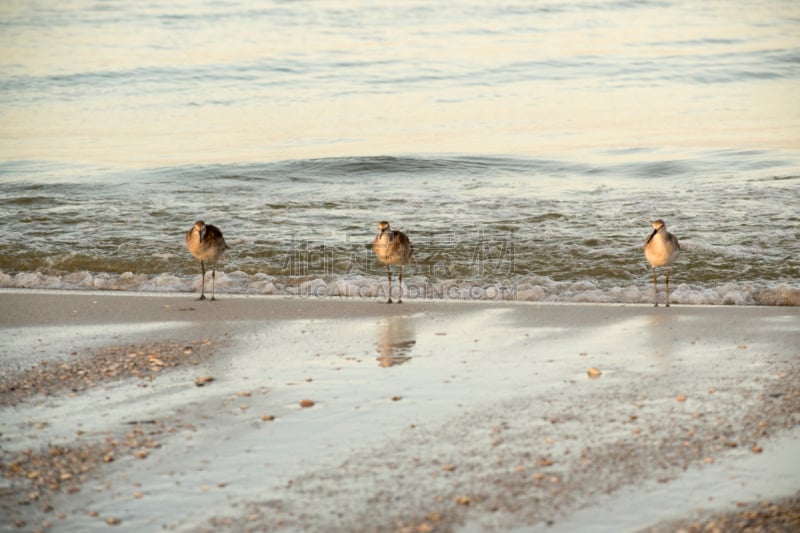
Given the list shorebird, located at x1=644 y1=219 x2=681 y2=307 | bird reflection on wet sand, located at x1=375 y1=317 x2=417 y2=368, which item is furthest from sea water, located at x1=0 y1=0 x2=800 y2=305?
bird reflection on wet sand, located at x1=375 y1=317 x2=417 y2=368

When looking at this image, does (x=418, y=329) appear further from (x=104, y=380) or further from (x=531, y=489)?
(x=531, y=489)

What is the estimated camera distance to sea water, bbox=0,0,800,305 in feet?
35.9

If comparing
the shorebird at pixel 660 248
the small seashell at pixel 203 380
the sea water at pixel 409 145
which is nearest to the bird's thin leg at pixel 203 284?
the sea water at pixel 409 145

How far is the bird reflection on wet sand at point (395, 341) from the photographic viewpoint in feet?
21.7

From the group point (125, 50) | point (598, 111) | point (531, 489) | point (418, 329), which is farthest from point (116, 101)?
point (531, 489)

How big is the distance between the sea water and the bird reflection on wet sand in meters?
2.00

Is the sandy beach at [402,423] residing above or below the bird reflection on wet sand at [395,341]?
below

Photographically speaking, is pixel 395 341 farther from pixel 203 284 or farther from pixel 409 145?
pixel 409 145

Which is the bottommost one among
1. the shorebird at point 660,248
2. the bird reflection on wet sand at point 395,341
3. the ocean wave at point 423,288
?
the bird reflection on wet sand at point 395,341

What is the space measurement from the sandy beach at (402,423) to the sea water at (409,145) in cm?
270

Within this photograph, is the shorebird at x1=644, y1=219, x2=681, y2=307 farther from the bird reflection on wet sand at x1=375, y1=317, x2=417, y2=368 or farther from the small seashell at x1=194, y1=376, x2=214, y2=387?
the small seashell at x1=194, y1=376, x2=214, y2=387

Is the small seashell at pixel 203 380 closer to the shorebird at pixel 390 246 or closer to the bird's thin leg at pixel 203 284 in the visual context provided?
the bird's thin leg at pixel 203 284

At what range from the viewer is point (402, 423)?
514cm

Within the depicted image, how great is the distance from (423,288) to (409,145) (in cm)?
Result: 933
